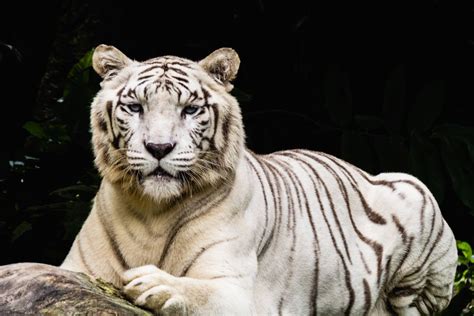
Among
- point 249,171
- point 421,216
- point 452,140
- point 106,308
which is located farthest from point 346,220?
point 106,308

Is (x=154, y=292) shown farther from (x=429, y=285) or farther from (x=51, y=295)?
(x=429, y=285)

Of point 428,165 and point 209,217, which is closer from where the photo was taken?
point 209,217

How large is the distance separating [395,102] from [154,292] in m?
2.90

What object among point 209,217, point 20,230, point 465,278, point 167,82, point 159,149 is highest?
point 167,82

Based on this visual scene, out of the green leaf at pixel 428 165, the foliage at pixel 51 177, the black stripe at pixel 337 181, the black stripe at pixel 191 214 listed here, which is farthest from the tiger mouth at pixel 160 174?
the green leaf at pixel 428 165

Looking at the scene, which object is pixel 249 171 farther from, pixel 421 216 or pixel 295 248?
pixel 421 216

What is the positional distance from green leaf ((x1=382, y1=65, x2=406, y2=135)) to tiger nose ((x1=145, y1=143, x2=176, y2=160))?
243 centimetres

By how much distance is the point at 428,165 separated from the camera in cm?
600

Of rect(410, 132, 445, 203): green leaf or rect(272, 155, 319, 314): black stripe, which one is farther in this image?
rect(410, 132, 445, 203): green leaf

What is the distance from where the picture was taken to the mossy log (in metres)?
3.46

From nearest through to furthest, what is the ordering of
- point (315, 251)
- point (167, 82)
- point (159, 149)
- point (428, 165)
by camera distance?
point (159, 149)
point (167, 82)
point (315, 251)
point (428, 165)

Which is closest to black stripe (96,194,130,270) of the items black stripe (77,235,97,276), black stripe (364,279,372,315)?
black stripe (77,235,97,276)

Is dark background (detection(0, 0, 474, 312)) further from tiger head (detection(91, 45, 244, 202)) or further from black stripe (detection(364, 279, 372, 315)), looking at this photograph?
tiger head (detection(91, 45, 244, 202))

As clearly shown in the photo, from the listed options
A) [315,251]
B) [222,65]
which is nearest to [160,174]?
[222,65]
